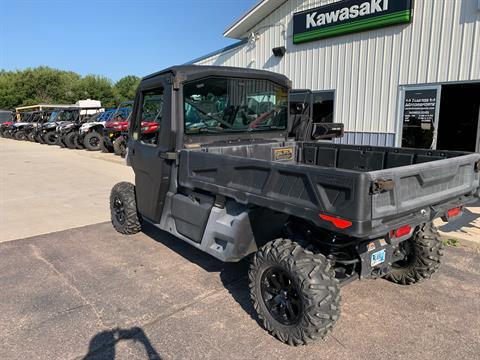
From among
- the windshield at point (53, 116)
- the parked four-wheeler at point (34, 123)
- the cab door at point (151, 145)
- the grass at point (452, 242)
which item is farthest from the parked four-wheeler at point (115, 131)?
the grass at point (452, 242)

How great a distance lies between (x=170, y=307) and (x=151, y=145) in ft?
5.97

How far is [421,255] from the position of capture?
12.1 ft

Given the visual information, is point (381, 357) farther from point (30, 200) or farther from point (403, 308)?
point (30, 200)

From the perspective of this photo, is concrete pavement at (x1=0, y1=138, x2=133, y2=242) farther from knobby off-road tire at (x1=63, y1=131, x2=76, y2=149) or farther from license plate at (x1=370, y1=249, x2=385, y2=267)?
license plate at (x1=370, y1=249, x2=385, y2=267)

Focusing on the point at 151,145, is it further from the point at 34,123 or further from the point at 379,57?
the point at 34,123

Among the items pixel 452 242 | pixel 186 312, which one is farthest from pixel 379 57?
pixel 186 312

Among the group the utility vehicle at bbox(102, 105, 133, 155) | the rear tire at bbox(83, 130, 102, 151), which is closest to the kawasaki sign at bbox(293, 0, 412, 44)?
the utility vehicle at bbox(102, 105, 133, 155)

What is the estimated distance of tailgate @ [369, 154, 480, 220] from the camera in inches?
96.3

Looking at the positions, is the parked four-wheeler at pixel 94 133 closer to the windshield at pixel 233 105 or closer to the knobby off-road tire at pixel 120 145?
the knobby off-road tire at pixel 120 145

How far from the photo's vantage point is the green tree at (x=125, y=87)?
2124 inches

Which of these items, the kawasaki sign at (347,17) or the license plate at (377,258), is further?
the kawasaki sign at (347,17)

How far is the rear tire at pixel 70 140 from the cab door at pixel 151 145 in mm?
15724

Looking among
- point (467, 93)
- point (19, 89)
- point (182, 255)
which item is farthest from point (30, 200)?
point (19, 89)

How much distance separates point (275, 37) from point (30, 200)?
25.1 ft
